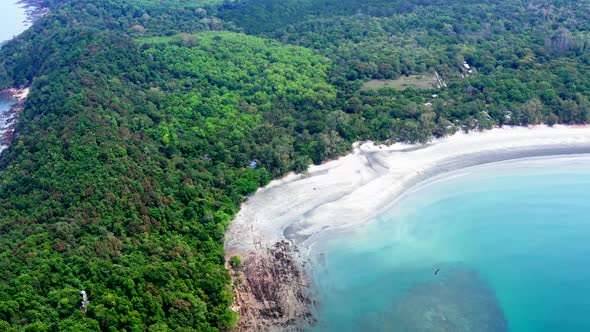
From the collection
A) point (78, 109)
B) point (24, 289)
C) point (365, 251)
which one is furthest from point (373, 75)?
point (24, 289)

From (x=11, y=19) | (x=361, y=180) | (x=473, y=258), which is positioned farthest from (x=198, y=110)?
(x=11, y=19)

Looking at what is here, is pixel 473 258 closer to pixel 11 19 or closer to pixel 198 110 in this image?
pixel 198 110

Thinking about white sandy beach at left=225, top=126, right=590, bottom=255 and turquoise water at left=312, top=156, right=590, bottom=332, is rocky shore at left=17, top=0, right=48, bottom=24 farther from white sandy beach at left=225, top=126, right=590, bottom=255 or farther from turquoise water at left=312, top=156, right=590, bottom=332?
turquoise water at left=312, top=156, right=590, bottom=332

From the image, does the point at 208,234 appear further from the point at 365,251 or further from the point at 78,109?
the point at 78,109

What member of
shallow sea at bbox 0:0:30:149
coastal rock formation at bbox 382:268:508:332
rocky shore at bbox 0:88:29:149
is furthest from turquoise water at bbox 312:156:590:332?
shallow sea at bbox 0:0:30:149

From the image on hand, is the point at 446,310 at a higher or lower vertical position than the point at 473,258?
higher

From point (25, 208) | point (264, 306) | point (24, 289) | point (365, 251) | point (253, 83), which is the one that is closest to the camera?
point (24, 289)

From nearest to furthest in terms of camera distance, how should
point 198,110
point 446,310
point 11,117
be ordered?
1. point 446,310
2. point 198,110
3. point 11,117

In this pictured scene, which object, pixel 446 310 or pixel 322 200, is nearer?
pixel 446 310
